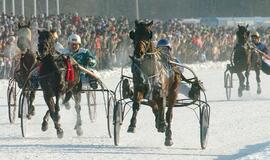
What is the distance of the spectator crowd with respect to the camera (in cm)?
2623

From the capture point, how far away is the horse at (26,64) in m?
13.7

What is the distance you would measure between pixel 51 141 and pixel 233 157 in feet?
9.47

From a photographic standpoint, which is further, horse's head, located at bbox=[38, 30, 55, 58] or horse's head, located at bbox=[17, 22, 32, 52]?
horse's head, located at bbox=[17, 22, 32, 52]

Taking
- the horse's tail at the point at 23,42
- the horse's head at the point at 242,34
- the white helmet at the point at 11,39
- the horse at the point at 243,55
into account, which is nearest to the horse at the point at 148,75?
the horse's tail at the point at 23,42

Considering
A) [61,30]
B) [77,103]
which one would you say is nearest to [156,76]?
[77,103]

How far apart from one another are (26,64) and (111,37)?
51.4ft

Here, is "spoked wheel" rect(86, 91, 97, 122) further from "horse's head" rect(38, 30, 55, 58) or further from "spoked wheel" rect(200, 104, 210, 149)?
"spoked wheel" rect(200, 104, 210, 149)

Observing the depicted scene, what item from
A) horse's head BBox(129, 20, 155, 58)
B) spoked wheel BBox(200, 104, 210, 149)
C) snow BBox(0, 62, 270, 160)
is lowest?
snow BBox(0, 62, 270, 160)

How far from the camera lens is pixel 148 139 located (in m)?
12.5

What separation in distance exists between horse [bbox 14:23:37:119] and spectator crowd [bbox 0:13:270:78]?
3.43m

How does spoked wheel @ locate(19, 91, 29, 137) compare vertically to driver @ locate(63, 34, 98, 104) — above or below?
below

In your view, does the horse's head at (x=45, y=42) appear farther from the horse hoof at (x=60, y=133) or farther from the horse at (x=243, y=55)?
the horse at (x=243, y=55)

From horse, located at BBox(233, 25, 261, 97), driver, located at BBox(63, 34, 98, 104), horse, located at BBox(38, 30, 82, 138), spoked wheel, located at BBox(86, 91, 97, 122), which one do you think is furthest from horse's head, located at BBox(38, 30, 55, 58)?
horse, located at BBox(233, 25, 261, 97)

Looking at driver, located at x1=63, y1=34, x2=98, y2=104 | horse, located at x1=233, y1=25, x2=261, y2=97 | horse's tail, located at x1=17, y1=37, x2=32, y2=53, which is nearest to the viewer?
driver, located at x1=63, y1=34, x2=98, y2=104
